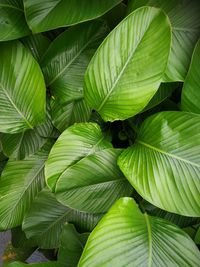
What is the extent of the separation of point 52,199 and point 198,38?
507 millimetres

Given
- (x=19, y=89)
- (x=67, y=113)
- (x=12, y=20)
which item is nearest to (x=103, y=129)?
(x=67, y=113)

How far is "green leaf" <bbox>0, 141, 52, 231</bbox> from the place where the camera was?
3.32 feet

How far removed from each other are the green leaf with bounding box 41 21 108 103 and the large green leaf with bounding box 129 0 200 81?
120mm

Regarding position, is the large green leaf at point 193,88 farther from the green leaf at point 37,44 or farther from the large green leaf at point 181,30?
the green leaf at point 37,44

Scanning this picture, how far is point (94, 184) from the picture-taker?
85 cm

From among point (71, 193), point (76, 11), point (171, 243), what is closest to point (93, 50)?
point (76, 11)

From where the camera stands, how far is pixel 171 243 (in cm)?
78

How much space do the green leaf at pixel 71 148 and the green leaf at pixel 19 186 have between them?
0.19 metres

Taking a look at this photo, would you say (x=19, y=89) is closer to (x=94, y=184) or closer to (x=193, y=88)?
(x=94, y=184)

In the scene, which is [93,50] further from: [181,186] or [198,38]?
[181,186]

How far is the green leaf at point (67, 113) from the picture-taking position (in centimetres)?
100

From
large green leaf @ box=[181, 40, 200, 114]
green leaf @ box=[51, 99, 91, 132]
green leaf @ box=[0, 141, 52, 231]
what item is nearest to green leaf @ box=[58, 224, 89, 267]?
green leaf @ box=[0, 141, 52, 231]

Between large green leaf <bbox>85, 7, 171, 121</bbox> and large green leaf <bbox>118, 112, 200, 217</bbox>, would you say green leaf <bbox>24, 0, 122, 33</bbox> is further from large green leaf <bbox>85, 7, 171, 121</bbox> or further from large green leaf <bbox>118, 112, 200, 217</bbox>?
large green leaf <bbox>118, 112, 200, 217</bbox>

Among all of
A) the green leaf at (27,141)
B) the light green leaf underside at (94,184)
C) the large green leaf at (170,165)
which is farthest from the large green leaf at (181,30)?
the green leaf at (27,141)
